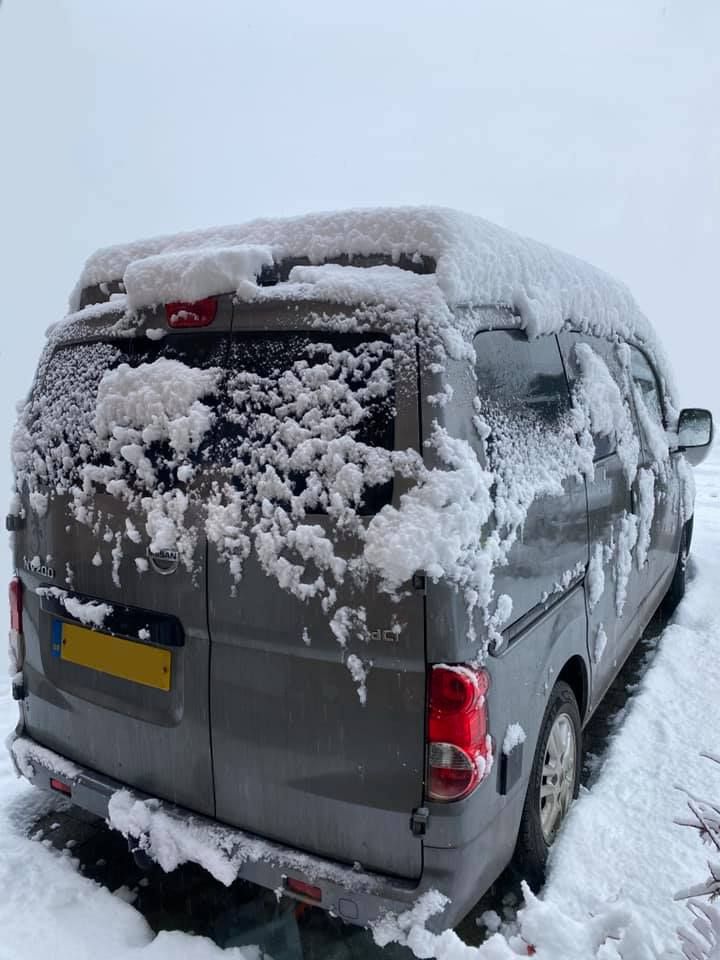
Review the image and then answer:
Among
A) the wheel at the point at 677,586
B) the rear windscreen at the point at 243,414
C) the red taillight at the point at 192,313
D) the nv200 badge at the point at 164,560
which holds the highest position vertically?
the red taillight at the point at 192,313

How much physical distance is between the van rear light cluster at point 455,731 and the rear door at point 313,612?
4 cm

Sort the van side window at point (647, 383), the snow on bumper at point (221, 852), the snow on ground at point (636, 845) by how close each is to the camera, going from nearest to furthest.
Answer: the snow on ground at point (636, 845) → the snow on bumper at point (221, 852) → the van side window at point (647, 383)

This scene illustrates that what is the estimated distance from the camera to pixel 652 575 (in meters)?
4.36

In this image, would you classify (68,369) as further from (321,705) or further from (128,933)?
(128,933)

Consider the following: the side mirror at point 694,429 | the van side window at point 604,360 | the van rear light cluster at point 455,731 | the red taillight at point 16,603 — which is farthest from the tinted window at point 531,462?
the side mirror at point 694,429

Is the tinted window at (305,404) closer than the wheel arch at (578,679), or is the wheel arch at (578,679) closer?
the tinted window at (305,404)

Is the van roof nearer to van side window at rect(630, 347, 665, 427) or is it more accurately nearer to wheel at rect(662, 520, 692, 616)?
van side window at rect(630, 347, 665, 427)

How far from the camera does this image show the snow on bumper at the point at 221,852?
1.92m

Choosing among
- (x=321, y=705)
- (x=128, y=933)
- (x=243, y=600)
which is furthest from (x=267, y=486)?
(x=128, y=933)

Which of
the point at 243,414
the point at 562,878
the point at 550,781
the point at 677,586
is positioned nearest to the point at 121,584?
the point at 243,414

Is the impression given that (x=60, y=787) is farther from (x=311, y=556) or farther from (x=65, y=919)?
(x=311, y=556)

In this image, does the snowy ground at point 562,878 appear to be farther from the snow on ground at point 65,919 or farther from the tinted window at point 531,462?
the tinted window at point 531,462

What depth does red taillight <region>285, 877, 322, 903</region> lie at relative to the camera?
78.0 inches

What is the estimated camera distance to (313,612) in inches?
75.8
